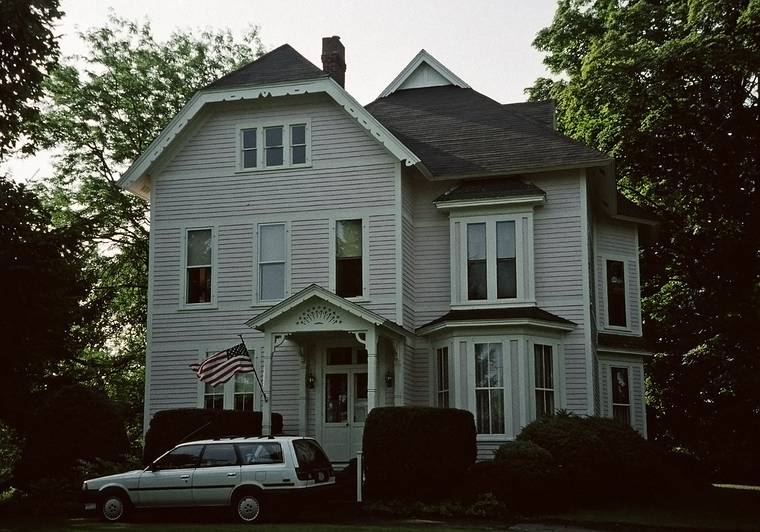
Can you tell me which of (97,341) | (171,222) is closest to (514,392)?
(171,222)

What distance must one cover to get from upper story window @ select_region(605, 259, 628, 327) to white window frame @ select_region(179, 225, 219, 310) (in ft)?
34.5

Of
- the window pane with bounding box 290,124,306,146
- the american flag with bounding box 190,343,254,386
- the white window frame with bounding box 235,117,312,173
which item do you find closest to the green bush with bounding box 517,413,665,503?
the american flag with bounding box 190,343,254,386

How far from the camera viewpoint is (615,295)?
1011 inches

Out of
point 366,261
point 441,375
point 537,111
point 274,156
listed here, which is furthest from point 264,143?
point 537,111

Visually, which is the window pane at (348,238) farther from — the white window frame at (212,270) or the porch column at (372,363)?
the white window frame at (212,270)

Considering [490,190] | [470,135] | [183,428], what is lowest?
[183,428]

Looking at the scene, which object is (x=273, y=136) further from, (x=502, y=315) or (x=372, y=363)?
(x=502, y=315)

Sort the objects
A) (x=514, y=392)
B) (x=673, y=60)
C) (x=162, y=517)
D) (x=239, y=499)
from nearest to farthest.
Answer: (x=239, y=499) → (x=162, y=517) → (x=514, y=392) → (x=673, y=60)

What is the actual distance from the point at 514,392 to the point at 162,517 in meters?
8.46

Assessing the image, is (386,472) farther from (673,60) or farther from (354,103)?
(673,60)

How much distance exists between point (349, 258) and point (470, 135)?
16.5 ft

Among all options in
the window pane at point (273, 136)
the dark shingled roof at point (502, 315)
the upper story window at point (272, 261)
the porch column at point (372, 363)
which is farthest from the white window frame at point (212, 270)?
the dark shingled roof at point (502, 315)

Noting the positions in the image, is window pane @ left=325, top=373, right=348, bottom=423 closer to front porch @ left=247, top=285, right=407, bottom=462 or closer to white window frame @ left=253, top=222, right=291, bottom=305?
front porch @ left=247, top=285, right=407, bottom=462

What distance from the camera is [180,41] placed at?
3778 centimetres
